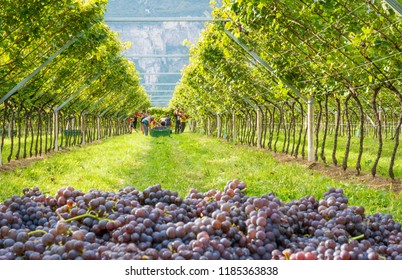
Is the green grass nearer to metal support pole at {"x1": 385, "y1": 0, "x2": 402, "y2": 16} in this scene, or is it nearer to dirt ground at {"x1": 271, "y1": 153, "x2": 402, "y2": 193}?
dirt ground at {"x1": 271, "y1": 153, "x2": 402, "y2": 193}

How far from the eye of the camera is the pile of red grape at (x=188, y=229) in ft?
5.75

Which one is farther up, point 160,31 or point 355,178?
point 160,31

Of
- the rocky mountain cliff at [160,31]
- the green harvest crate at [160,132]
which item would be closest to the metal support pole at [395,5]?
the green harvest crate at [160,132]

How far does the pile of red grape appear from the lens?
69.0 inches

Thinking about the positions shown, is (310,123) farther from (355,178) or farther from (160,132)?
(160,132)

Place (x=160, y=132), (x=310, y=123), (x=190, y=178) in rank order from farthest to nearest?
(x=160, y=132) < (x=310, y=123) < (x=190, y=178)

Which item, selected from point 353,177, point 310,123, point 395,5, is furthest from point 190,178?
point 395,5

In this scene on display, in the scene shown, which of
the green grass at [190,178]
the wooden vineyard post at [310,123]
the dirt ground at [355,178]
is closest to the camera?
the green grass at [190,178]

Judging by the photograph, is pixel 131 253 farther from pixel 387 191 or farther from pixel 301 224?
pixel 387 191

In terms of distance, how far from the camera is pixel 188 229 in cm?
194

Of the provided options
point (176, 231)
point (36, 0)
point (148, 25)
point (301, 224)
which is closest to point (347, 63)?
point (36, 0)

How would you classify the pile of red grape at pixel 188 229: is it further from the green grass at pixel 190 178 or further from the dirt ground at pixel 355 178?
the dirt ground at pixel 355 178

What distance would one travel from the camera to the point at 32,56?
11789 mm

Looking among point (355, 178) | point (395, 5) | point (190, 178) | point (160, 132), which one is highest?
point (395, 5)
